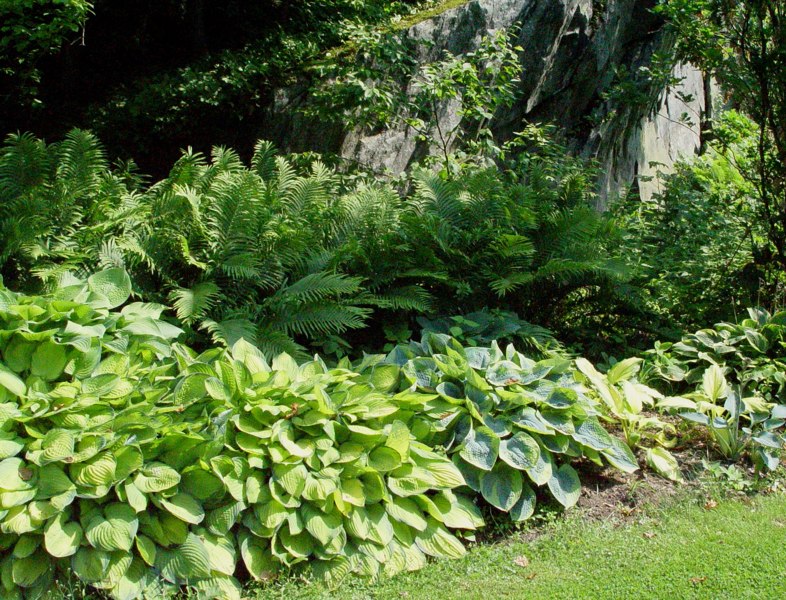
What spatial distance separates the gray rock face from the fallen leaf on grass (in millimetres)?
4846

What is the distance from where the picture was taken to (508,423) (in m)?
3.83

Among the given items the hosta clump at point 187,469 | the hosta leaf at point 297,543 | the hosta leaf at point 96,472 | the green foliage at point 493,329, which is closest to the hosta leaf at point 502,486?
the hosta clump at point 187,469

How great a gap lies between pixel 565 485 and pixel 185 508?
6.04 ft

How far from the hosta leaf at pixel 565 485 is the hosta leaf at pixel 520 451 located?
0.18 m

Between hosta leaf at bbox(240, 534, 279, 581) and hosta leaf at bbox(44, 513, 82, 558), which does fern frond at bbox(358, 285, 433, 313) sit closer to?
hosta leaf at bbox(240, 534, 279, 581)

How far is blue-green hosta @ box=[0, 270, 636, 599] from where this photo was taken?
2961 mm

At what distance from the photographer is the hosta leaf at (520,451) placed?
3652 millimetres

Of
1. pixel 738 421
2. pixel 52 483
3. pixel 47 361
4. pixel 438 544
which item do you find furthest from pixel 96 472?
pixel 738 421

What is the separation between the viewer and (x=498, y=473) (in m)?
3.72

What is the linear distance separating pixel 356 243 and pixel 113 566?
280 cm

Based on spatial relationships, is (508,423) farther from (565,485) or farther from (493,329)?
(493,329)

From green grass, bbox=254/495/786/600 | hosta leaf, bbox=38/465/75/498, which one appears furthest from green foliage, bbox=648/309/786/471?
hosta leaf, bbox=38/465/75/498

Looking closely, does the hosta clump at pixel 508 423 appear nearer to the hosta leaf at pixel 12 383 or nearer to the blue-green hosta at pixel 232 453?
the blue-green hosta at pixel 232 453

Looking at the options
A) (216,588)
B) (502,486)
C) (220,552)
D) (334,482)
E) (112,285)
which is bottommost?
(216,588)
